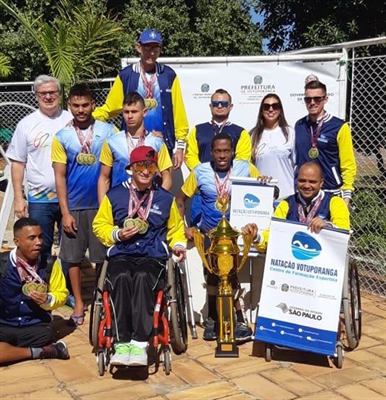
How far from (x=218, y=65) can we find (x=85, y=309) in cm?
264

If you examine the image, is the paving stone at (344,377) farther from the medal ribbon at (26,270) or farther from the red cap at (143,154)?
the medal ribbon at (26,270)

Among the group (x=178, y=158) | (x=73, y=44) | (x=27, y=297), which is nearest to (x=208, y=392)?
(x=27, y=297)

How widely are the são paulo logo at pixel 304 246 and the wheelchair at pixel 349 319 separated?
257 millimetres

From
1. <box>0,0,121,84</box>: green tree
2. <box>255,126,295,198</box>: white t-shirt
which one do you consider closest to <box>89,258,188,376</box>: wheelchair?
<box>255,126,295,198</box>: white t-shirt

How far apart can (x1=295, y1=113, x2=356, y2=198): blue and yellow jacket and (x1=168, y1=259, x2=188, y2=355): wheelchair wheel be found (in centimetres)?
140

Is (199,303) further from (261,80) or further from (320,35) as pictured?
(320,35)

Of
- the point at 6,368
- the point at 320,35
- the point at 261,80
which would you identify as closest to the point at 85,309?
the point at 6,368

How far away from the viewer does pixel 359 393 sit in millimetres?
3646

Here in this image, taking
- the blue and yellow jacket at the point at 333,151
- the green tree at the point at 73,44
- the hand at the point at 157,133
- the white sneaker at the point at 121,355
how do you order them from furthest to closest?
the green tree at the point at 73,44 < the hand at the point at 157,133 < the blue and yellow jacket at the point at 333,151 < the white sneaker at the point at 121,355

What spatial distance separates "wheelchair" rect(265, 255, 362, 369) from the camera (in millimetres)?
4051

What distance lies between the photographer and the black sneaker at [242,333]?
4.48 meters

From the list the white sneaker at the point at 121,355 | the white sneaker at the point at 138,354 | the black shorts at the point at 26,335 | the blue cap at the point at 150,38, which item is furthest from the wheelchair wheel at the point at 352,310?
the blue cap at the point at 150,38

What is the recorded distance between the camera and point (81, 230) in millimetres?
4828

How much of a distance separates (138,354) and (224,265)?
2.99ft
